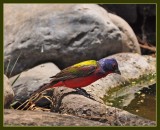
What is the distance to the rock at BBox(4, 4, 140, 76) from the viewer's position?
364 inches

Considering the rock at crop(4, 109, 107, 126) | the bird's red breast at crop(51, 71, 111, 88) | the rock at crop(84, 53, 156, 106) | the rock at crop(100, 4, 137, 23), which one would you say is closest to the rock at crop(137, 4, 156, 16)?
the rock at crop(100, 4, 137, 23)

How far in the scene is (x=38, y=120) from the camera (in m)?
5.38

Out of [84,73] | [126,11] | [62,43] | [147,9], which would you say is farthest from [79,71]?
[147,9]

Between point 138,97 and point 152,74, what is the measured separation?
1283 millimetres

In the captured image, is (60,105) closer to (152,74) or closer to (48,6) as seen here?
(152,74)

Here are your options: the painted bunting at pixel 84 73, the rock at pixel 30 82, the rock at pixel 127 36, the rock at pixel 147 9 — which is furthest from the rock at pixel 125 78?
the rock at pixel 147 9

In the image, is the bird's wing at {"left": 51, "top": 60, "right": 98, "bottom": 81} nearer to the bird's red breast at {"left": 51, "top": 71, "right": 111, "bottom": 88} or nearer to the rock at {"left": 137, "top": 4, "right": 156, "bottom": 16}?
the bird's red breast at {"left": 51, "top": 71, "right": 111, "bottom": 88}

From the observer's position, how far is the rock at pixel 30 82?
8078 millimetres

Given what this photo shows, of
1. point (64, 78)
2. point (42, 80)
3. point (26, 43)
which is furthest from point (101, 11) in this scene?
point (64, 78)

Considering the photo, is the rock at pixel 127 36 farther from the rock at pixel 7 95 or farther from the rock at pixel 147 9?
the rock at pixel 7 95

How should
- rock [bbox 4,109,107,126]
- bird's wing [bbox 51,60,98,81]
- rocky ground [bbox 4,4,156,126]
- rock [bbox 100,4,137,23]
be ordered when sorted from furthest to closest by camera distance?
rock [bbox 100,4,137,23] → rocky ground [bbox 4,4,156,126] → bird's wing [bbox 51,60,98,81] → rock [bbox 4,109,107,126]

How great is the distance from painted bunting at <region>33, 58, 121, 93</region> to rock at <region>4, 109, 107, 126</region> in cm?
98

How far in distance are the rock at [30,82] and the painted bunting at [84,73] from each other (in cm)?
153

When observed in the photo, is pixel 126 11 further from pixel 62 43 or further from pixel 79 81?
pixel 79 81
